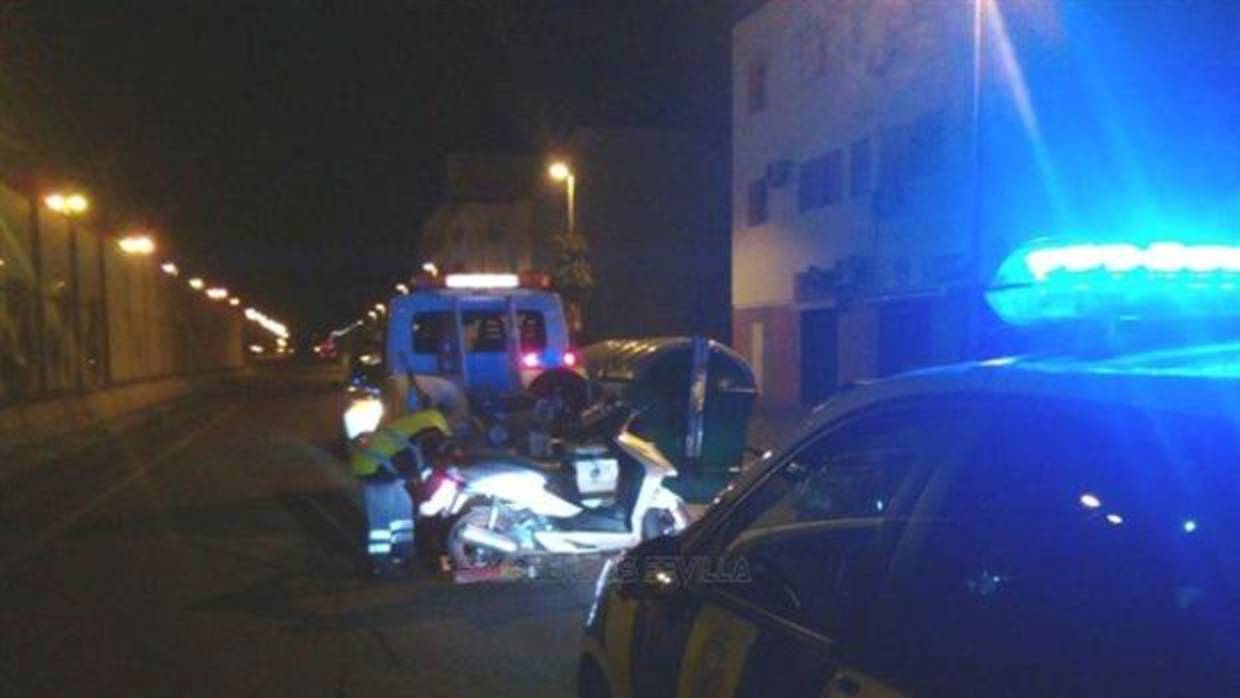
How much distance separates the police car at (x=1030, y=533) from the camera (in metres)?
2.07

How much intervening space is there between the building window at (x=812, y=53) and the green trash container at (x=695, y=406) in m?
15.5

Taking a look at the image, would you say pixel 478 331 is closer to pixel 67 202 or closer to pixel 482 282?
pixel 482 282

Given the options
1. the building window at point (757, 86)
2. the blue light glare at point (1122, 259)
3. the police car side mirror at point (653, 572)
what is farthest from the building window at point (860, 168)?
the blue light glare at point (1122, 259)

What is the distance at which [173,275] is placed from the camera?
52.4 metres

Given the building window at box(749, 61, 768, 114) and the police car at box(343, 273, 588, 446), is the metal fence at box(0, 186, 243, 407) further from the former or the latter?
Answer: the building window at box(749, 61, 768, 114)

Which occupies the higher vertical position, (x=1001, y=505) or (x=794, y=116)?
(x=794, y=116)

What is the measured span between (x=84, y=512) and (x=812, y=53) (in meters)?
18.6

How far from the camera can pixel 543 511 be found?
7.88m

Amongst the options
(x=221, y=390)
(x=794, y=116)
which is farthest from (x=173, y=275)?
(x=794, y=116)

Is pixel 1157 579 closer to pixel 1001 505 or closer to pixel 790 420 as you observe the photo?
pixel 1001 505

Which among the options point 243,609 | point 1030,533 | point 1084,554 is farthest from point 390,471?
point 1084,554

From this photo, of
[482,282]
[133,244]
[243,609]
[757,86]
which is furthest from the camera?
[133,244]

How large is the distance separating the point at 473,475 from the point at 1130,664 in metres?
6.08

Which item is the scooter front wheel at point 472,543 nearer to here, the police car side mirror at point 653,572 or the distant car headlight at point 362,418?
the distant car headlight at point 362,418
